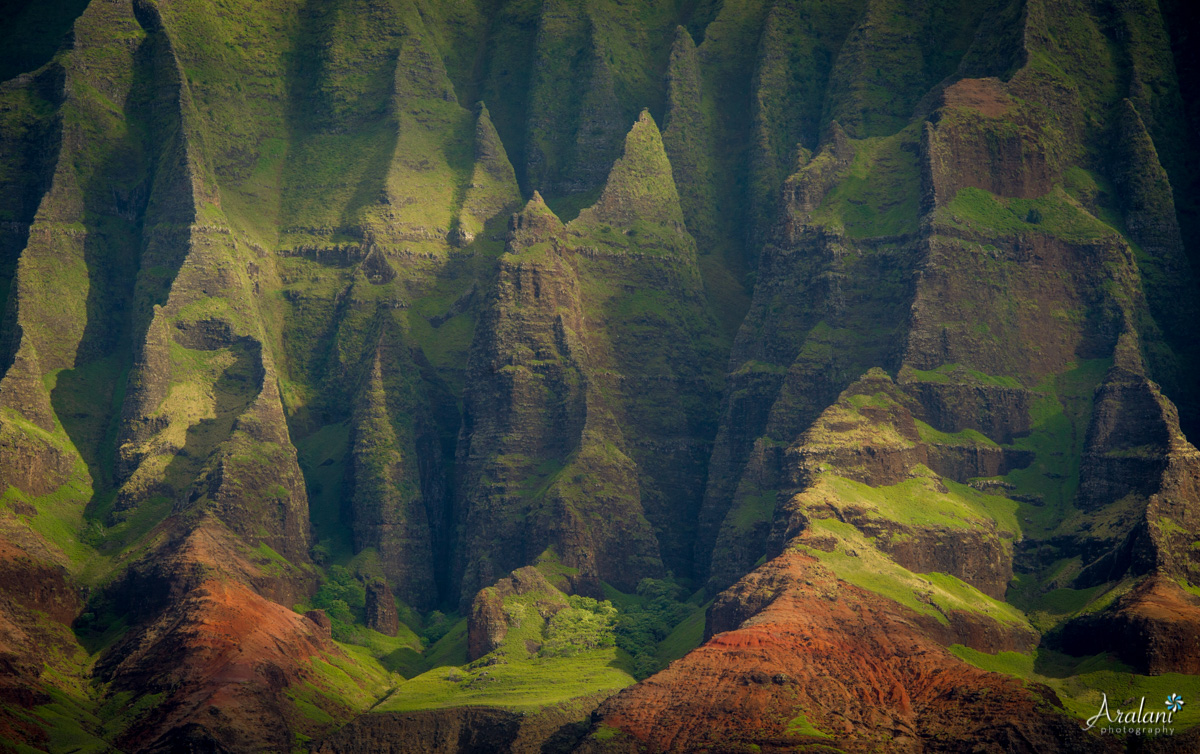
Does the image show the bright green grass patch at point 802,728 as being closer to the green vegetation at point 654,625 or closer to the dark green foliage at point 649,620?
the green vegetation at point 654,625

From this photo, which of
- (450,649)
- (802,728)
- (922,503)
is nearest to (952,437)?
(922,503)

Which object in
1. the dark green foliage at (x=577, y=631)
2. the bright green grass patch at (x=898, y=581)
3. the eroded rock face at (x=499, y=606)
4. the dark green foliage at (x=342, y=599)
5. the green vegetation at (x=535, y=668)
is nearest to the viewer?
the green vegetation at (x=535, y=668)

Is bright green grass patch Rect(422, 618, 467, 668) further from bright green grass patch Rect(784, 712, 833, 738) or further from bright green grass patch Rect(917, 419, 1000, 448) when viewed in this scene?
bright green grass patch Rect(917, 419, 1000, 448)

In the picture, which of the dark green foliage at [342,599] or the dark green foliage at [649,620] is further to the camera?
the dark green foliage at [342,599]

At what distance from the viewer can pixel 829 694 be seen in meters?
153

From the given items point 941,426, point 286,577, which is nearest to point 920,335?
point 941,426

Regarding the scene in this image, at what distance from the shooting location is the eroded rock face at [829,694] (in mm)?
147750

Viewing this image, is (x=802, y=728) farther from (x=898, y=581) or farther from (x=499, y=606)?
(x=499, y=606)

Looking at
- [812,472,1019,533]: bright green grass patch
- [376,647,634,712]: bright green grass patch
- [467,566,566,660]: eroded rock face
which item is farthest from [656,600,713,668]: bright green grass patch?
[812,472,1019,533]: bright green grass patch

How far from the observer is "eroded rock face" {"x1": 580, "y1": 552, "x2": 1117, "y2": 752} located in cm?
14775

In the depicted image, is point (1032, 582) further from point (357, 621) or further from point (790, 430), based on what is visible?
point (357, 621)

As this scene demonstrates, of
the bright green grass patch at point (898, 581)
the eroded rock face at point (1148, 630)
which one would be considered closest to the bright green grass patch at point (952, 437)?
the bright green grass patch at point (898, 581)

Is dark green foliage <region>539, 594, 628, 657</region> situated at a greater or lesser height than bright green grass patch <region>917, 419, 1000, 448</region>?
lesser

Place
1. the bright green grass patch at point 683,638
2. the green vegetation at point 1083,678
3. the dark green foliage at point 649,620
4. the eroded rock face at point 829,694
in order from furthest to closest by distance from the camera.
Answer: the dark green foliage at point 649,620 → the bright green grass patch at point 683,638 → the green vegetation at point 1083,678 → the eroded rock face at point 829,694
